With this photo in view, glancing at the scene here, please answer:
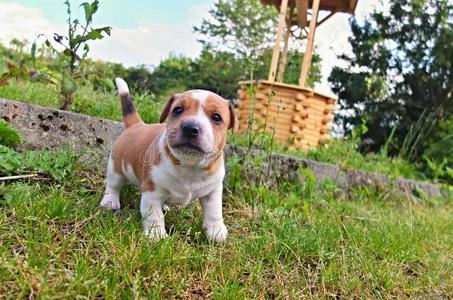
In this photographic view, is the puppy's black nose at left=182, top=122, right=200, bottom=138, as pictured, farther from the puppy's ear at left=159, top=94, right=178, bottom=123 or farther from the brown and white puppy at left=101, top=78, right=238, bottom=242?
the puppy's ear at left=159, top=94, right=178, bottom=123

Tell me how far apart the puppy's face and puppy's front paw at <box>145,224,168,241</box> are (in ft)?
1.20

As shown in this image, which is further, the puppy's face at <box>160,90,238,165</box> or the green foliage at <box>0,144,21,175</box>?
the green foliage at <box>0,144,21,175</box>

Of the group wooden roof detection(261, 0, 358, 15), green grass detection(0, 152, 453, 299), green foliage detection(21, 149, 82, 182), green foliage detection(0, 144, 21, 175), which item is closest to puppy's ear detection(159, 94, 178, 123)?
green grass detection(0, 152, 453, 299)

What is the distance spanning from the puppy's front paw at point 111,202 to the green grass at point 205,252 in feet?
0.20

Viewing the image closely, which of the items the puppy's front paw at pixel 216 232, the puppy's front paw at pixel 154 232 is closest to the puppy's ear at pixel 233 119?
the puppy's front paw at pixel 216 232

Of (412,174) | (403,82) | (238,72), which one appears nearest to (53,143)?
(412,174)

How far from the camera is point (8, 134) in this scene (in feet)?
10.3

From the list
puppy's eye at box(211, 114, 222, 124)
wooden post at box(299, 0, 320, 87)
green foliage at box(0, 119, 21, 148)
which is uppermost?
wooden post at box(299, 0, 320, 87)

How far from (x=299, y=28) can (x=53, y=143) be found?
6.75 metres

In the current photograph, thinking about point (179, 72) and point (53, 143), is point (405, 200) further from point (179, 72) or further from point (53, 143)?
point (179, 72)

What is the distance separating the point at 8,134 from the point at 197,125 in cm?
142

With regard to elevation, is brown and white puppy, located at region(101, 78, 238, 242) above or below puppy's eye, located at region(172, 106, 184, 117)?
below

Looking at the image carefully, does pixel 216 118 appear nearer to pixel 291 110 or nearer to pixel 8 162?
pixel 8 162

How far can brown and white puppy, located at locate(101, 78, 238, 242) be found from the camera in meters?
2.44
